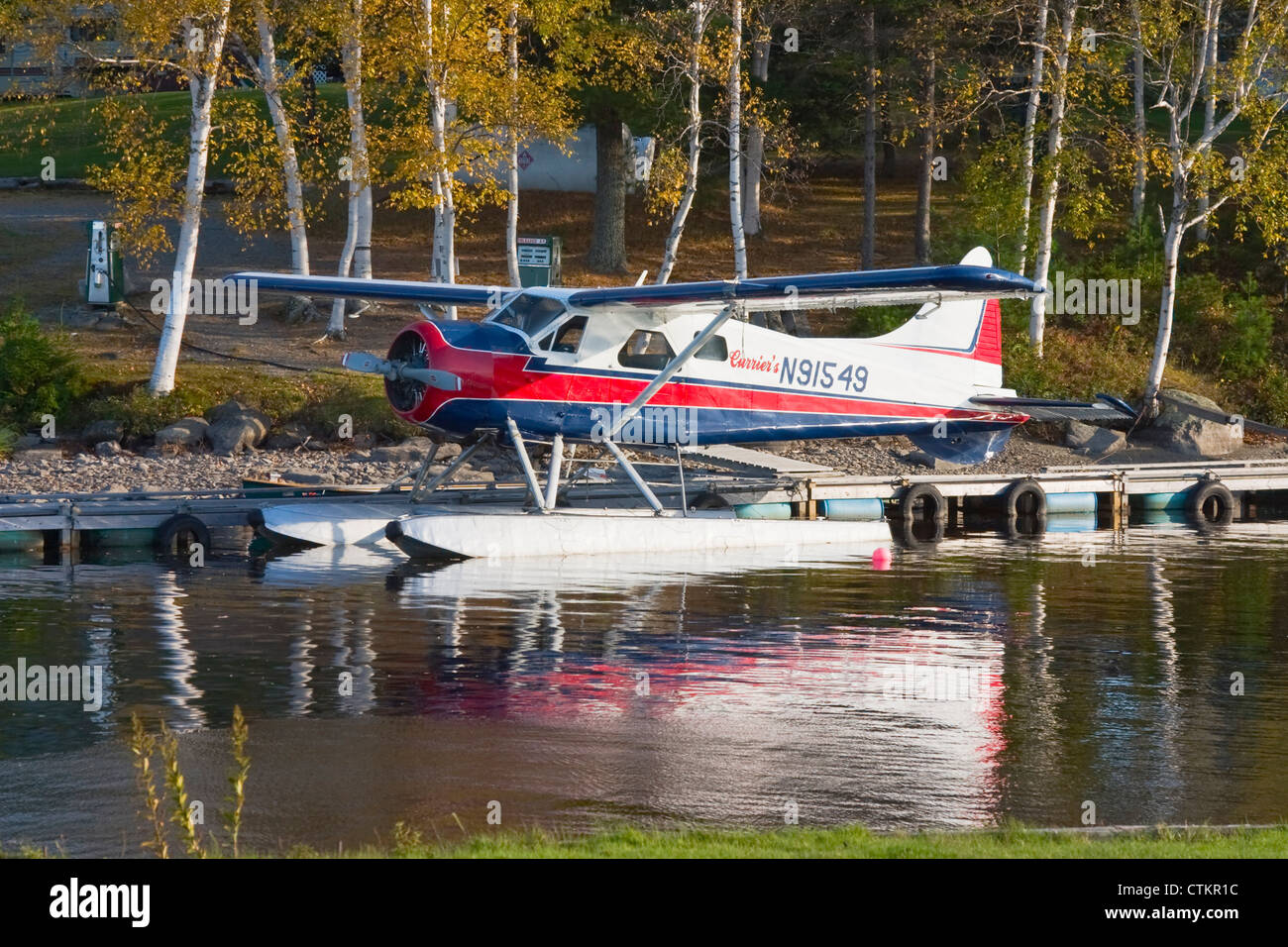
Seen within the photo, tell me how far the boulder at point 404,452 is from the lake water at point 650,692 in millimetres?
4816

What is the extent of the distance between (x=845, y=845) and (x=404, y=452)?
1724 cm

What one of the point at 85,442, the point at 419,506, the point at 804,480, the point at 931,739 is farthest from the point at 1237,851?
the point at 85,442

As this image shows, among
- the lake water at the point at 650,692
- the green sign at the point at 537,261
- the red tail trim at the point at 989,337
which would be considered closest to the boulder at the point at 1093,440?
the red tail trim at the point at 989,337

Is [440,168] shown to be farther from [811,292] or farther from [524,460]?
[811,292]

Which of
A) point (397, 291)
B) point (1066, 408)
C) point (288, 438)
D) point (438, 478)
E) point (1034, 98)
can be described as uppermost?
point (1034, 98)

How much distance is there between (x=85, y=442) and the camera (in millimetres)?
23312

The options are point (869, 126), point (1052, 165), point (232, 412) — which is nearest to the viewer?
point (232, 412)

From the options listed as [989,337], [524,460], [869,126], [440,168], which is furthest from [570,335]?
[869,126]

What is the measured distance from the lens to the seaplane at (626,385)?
57.1ft

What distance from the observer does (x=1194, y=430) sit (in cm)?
2808
